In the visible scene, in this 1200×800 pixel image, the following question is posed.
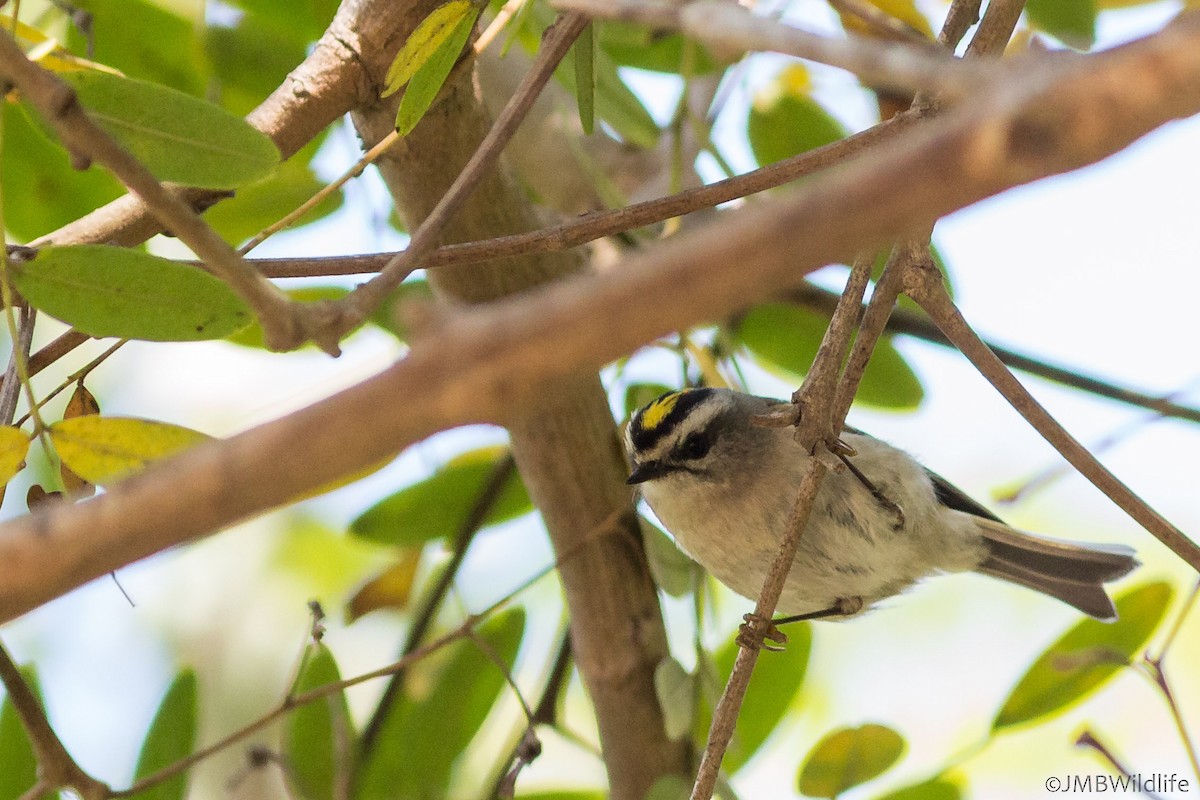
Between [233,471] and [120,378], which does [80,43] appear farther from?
[120,378]

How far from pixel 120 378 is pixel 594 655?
2799mm

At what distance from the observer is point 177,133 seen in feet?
4.33

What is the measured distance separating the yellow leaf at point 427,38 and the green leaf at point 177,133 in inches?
8.8

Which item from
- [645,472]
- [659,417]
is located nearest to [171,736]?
[645,472]

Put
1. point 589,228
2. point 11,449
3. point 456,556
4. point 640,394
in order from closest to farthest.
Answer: point 11,449
point 589,228
point 456,556
point 640,394

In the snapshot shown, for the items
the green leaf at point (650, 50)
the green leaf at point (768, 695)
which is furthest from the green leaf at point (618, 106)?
the green leaf at point (768, 695)

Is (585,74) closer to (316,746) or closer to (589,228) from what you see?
(589,228)

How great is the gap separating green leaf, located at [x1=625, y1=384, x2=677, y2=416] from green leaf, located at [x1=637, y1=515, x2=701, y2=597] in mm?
357

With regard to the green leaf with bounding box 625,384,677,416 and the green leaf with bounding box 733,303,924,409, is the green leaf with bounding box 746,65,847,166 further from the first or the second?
the green leaf with bounding box 625,384,677,416

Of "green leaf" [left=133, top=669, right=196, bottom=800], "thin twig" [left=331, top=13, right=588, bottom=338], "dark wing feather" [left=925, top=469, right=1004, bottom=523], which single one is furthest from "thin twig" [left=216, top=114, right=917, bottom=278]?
"dark wing feather" [left=925, top=469, right=1004, bottom=523]

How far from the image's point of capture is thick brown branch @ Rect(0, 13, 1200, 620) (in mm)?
553

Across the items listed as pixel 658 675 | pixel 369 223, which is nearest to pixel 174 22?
pixel 369 223

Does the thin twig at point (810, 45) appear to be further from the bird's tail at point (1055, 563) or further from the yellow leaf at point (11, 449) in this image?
the bird's tail at point (1055, 563)

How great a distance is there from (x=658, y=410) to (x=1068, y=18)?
1.09 meters
